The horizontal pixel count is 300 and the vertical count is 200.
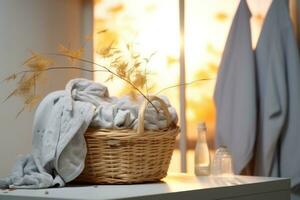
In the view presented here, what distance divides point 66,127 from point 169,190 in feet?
1.04

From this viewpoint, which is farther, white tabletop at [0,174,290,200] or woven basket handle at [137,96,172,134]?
woven basket handle at [137,96,172,134]

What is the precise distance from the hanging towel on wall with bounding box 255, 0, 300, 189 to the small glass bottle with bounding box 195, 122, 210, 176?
1.42 ft

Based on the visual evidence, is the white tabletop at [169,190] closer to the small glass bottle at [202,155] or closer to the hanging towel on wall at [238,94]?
the small glass bottle at [202,155]

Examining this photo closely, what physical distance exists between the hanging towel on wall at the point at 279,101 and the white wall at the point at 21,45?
1.04 metres

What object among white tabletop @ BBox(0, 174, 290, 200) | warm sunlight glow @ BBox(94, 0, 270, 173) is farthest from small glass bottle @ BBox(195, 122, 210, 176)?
warm sunlight glow @ BBox(94, 0, 270, 173)

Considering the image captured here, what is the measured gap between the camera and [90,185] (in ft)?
3.98

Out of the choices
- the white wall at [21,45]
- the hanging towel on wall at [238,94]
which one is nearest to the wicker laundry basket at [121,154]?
the hanging towel on wall at [238,94]

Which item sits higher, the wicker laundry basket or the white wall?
the white wall

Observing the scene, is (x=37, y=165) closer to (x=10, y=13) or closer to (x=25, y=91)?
(x=25, y=91)

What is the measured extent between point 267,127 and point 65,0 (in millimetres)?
1295

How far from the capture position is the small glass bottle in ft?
4.96

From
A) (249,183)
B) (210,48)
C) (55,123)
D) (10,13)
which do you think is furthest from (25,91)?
(210,48)

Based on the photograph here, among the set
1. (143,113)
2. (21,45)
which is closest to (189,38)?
(21,45)

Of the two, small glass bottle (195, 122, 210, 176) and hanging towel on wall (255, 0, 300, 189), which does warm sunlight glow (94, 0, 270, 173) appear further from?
small glass bottle (195, 122, 210, 176)
